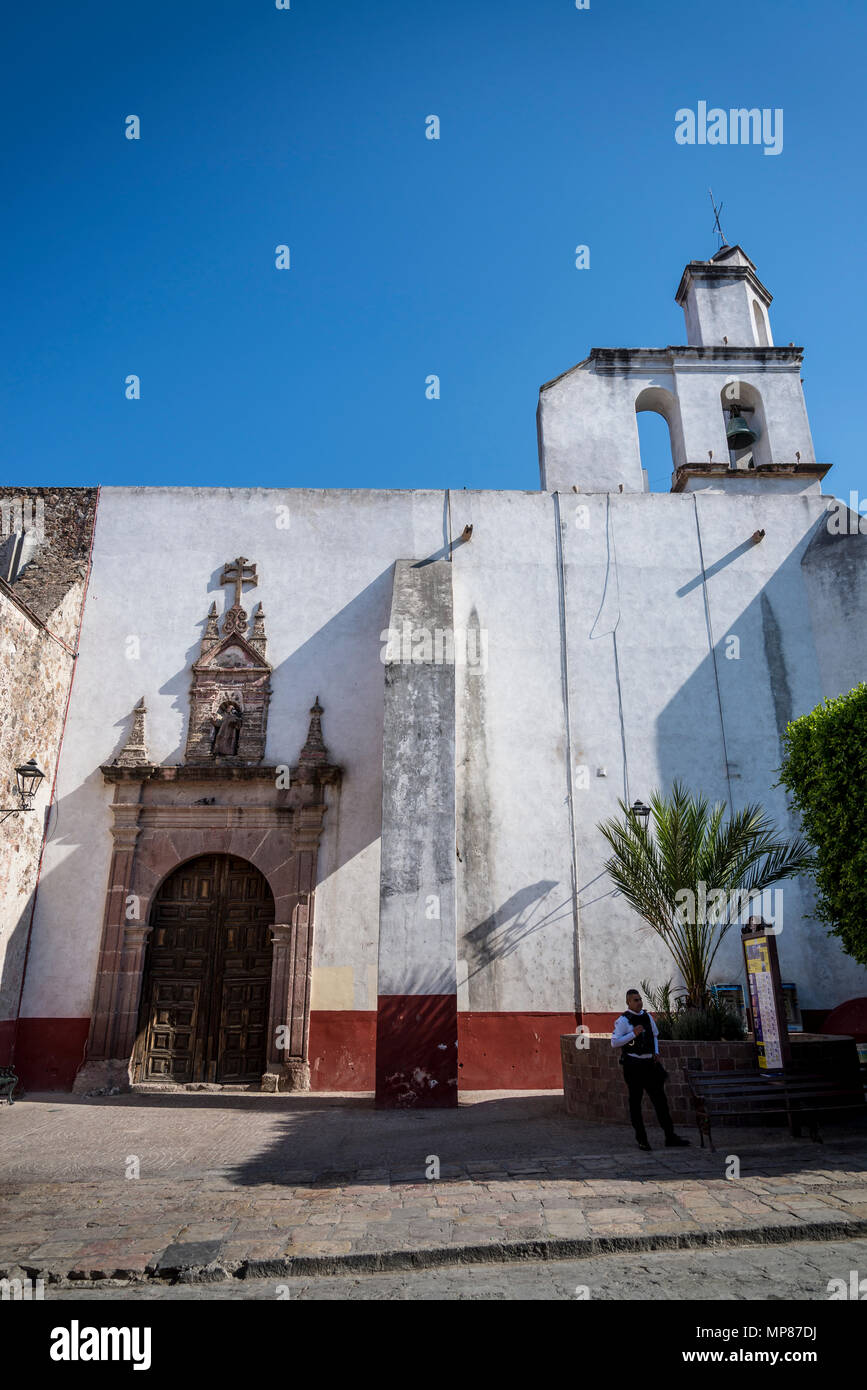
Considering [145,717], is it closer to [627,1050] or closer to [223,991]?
[223,991]

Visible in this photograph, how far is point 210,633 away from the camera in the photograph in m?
11.6

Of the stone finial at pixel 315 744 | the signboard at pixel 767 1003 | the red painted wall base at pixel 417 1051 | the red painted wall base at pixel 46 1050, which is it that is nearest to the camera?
the signboard at pixel 767 1003

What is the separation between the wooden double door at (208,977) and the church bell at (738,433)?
32.5 feet

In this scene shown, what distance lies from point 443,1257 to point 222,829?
7377 mm

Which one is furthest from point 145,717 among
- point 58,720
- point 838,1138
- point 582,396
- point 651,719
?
point 838,1138

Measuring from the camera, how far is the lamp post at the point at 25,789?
9.57 m

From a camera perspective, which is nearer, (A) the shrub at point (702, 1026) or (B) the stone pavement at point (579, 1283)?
(B) the stone pavement at point (579, 1283)

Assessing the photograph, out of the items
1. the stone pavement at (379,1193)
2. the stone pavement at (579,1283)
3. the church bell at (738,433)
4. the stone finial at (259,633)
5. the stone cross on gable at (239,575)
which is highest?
the church bell at (738,433)

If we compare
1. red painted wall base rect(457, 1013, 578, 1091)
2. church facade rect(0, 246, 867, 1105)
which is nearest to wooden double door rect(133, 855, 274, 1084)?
church facade rect(0, 246, 867, 1105)

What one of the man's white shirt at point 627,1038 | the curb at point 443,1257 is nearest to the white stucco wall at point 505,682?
the man's white shirt at point 627,1038

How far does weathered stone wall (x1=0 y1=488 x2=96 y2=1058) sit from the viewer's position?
977 centimetres

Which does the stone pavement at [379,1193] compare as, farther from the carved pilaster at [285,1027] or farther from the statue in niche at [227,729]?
the statue in niche at [227,729]

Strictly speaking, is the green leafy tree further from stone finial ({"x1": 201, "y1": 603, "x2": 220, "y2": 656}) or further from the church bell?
stone finial ({"x1": 201, "y1": 603, "x2": 220, "y2": 656})
